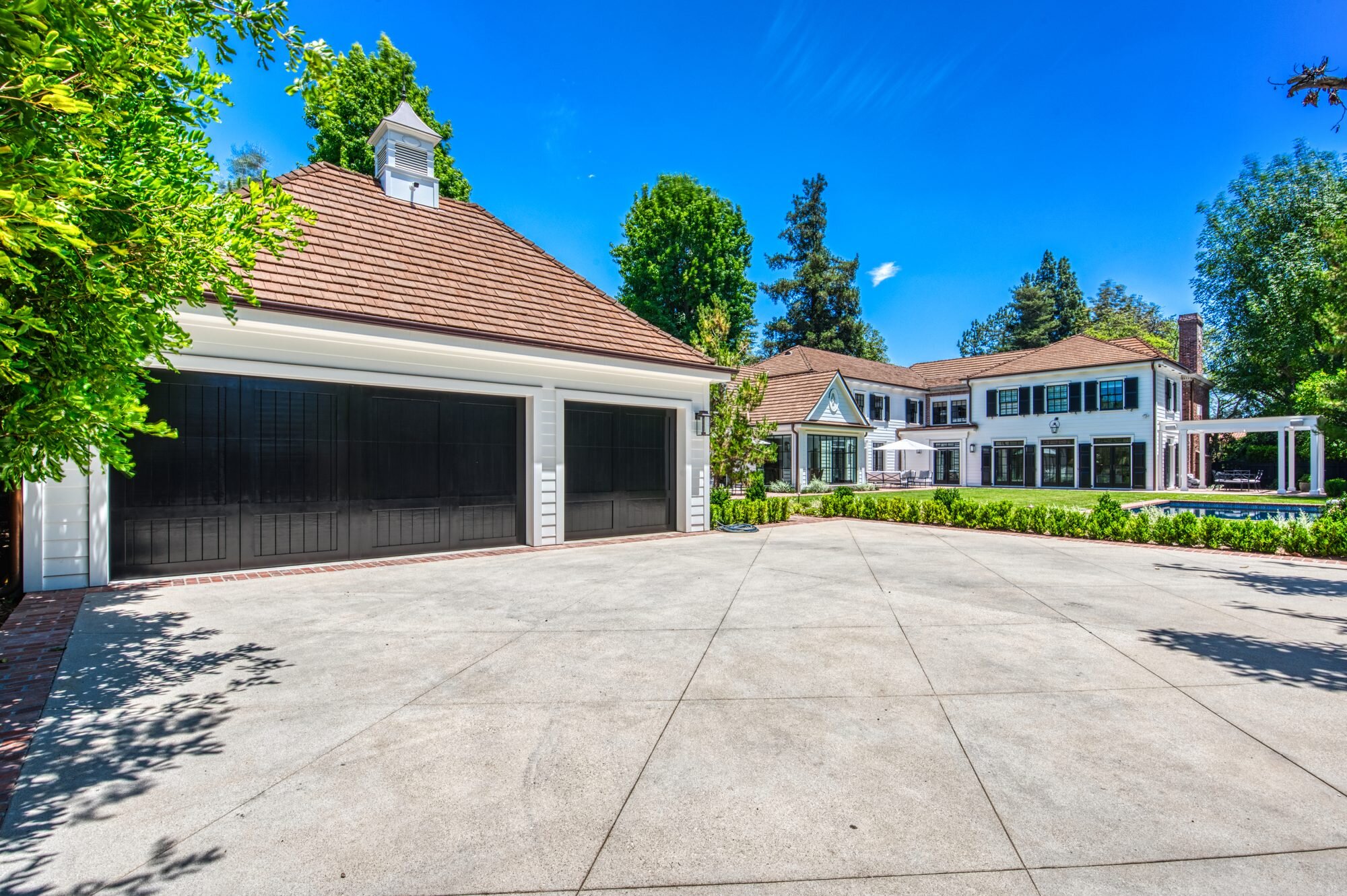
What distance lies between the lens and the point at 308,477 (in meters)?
9.05

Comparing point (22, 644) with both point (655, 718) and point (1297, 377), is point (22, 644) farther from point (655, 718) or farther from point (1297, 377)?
point (1297, 377)

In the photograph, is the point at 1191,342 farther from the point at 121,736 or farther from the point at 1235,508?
the point at 121,736

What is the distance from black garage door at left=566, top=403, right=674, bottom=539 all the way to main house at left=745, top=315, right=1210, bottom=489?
49.7 feet

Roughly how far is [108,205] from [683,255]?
106ft

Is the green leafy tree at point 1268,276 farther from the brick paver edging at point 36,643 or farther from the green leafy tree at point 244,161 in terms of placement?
the green leafy tree at point 244,161

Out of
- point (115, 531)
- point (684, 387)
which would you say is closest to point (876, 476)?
point (684, 387)

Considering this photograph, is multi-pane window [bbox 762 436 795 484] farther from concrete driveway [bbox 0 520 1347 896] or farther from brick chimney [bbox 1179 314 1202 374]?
brick chimney [bbox 1179 314 1202 374]

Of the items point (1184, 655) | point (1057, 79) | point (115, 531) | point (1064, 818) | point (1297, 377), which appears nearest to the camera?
point (1064, 818)

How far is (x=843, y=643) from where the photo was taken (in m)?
5.42

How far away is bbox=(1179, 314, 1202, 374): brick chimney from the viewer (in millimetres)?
32966

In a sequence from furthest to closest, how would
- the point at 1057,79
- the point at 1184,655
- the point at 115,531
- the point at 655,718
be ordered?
the point at 1057,79 → the point at 115,531 → the point at 1184,655 → the point at 655,718

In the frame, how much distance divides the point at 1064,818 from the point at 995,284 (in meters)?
65.2

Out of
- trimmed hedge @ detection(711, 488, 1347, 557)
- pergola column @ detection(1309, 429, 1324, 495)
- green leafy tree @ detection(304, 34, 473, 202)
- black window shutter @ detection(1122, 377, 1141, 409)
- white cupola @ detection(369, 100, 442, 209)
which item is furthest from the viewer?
black window shutter @ detection(1122, 377, 1141, 409)

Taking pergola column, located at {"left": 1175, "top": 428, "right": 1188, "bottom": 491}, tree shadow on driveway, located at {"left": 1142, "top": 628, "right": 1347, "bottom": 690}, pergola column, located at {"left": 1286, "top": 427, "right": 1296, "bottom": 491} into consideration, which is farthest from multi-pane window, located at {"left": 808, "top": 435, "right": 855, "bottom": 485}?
tree shadow on driveway, located at {"left": 1142, "top": 628, "right": 1347, "bottom": 690}
